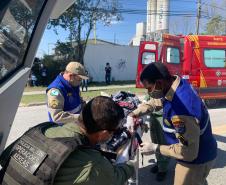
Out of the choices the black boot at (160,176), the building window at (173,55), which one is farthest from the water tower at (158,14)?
the black boot at (160,176)

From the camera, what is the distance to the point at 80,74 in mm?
4555

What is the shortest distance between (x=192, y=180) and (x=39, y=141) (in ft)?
6.00

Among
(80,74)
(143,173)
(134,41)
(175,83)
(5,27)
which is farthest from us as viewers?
(134,41)

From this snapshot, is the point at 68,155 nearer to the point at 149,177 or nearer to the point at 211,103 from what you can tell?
the point at 149,177

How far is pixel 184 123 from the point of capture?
2.98 m

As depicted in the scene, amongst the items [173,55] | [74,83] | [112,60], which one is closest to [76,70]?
[74,83]

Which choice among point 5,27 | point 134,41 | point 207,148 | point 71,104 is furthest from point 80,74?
point 134,41

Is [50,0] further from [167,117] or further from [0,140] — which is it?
[167,117]

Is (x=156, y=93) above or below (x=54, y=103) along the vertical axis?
above

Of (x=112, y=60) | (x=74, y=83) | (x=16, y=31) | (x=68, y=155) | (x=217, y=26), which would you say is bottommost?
(x=112, y=60)

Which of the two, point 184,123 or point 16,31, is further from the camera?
point 184,123

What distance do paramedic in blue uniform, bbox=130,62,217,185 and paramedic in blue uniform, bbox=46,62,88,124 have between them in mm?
1404

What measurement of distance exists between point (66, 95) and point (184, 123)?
6.53ft

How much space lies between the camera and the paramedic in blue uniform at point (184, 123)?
300 centimetres
